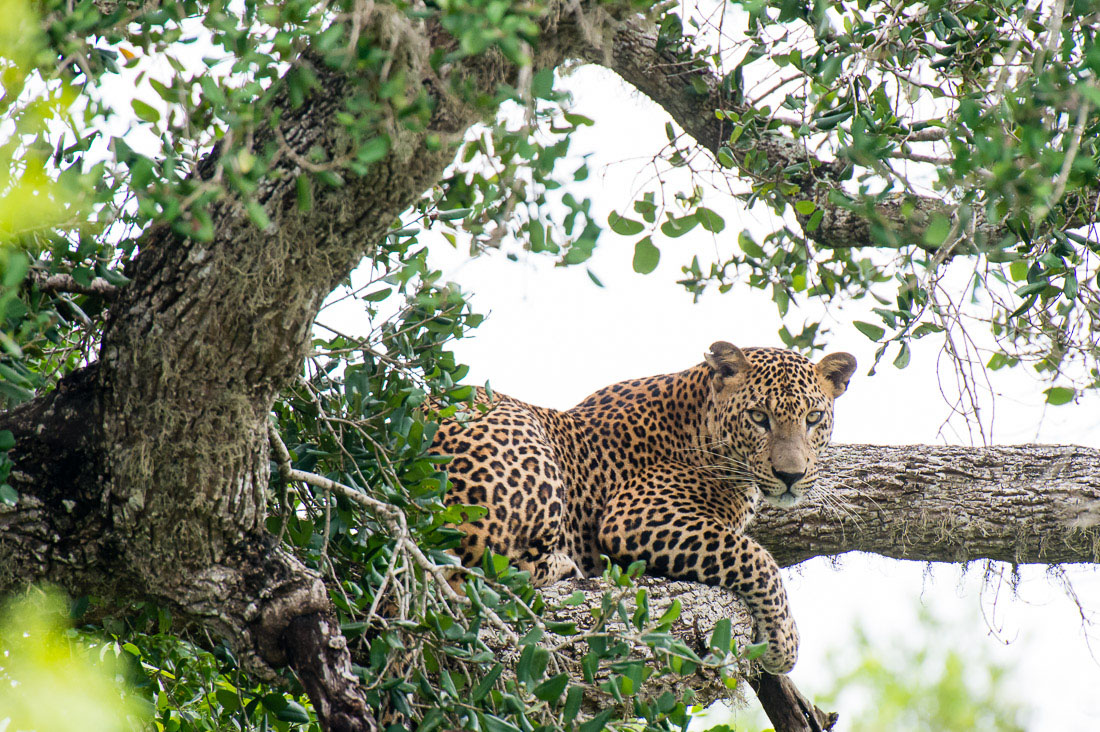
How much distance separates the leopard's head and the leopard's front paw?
0.79 m

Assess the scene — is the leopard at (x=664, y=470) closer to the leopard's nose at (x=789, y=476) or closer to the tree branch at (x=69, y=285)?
the leopard's nose at (x=789, y=476)

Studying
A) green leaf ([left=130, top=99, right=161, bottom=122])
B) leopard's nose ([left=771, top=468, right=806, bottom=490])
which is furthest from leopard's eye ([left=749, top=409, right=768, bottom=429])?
green leaf ([left=130, top=99, right=161, bottom=122])

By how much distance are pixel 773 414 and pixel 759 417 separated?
0.10 m

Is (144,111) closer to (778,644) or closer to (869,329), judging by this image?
(869,329)

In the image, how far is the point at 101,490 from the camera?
11.2 feet

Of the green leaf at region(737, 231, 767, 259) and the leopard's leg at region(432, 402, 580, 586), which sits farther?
the green leaf at region(737, 231, 767, 259)

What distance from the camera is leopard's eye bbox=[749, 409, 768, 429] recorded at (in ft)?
20.3

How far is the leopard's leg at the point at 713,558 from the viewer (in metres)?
5.59

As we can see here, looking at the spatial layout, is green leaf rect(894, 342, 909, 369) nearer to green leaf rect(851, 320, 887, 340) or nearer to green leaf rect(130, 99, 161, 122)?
green leaf rect(851, 320, 887, 340)

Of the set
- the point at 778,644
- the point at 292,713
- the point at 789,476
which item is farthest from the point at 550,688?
the point at 789,476

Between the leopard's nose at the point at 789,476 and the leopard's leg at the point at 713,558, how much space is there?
0.43 meters

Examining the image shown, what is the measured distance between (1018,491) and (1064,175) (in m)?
4.11

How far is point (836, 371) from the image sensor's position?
6523 mm

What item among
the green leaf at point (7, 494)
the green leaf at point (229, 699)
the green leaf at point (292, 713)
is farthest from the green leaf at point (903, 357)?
the green leaf at point (7, 494)
